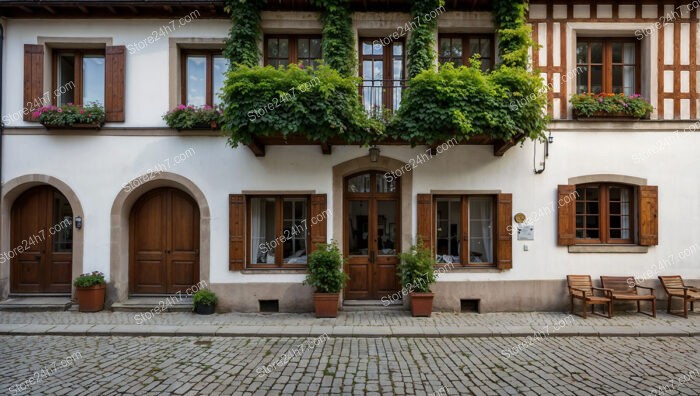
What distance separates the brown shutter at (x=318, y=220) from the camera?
8.52m

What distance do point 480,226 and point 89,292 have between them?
30.4ft

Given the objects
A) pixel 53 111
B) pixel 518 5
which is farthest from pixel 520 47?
pixel 53 111

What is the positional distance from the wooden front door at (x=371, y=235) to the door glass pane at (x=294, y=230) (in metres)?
1.03

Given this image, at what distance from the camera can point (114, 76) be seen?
862 centimetres

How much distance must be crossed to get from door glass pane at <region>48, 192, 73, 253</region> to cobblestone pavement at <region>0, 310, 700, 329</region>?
66.9 inches

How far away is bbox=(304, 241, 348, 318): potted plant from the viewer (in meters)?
7.91

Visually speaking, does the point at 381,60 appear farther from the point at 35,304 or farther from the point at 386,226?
the point at 35,304

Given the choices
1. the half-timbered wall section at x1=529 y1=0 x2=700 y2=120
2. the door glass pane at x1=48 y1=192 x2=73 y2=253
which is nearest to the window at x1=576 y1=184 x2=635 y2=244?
the half-timbered wall section at x1=529 y1=0 x2=700 y2=120

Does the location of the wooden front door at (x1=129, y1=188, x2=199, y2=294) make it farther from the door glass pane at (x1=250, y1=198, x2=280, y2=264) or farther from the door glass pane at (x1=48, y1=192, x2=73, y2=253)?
the door glass pane at (x1=48, y1=192, x2=73, y2=253)

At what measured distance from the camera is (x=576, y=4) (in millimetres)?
8648

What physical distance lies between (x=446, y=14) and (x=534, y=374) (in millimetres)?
7773

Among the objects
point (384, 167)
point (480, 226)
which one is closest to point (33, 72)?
point (384, 167)

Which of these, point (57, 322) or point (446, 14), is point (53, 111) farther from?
point (446, 14)

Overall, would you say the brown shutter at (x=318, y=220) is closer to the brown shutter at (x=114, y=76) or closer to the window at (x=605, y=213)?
the brown shutter at (x=114, y=76)
